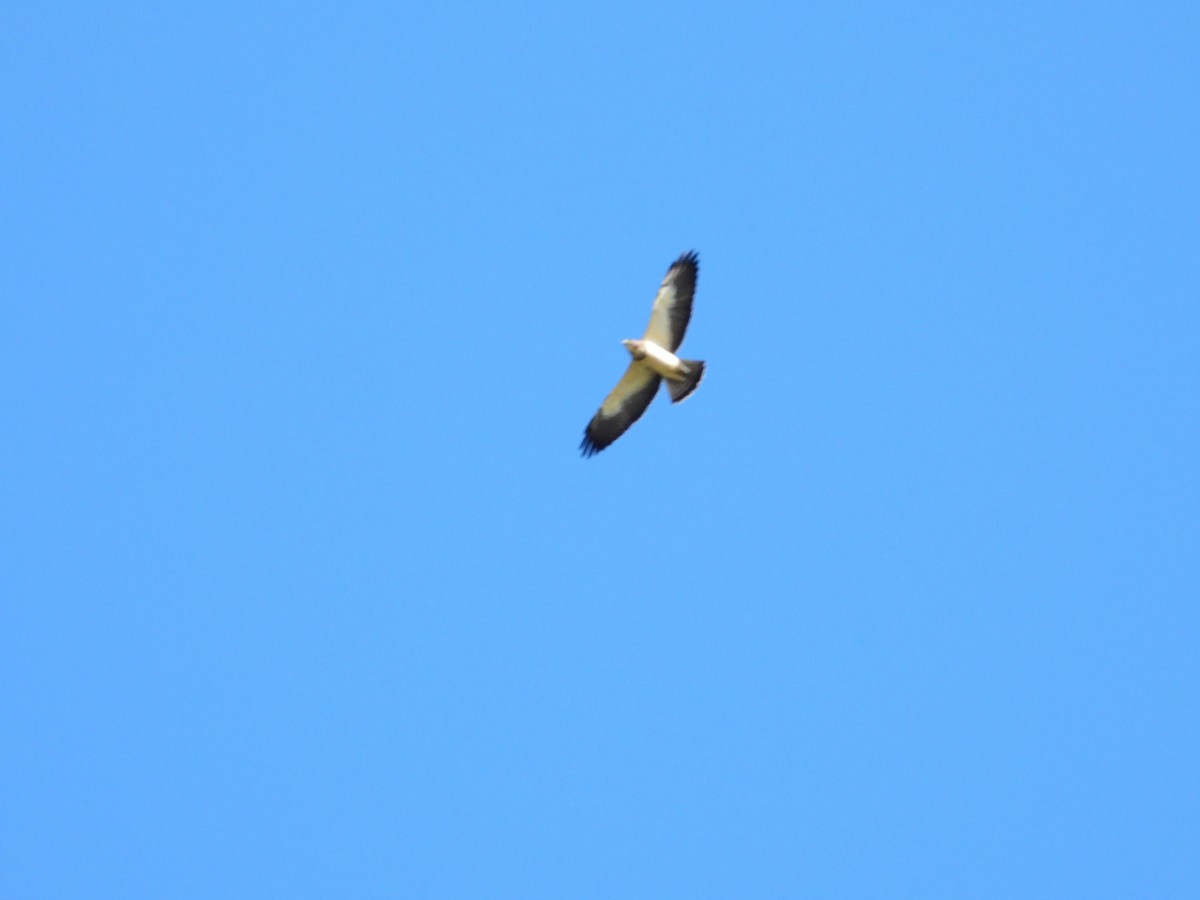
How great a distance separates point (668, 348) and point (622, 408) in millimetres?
1012

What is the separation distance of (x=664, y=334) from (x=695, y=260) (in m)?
0.96

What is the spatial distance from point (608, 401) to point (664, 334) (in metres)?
1.16

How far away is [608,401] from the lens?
2139 cm

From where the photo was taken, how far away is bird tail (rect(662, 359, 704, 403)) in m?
20.7

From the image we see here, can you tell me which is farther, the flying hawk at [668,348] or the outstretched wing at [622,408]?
the outstretched wing at [622,408]

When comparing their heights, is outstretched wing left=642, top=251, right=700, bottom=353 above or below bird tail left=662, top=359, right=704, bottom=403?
above

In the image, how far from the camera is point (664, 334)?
20891mm

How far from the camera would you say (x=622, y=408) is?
2141 cm

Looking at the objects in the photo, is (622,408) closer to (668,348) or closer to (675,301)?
(668,348)

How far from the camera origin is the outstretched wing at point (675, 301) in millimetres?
20734

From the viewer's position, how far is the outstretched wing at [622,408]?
21.1 m

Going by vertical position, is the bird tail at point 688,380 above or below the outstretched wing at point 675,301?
below

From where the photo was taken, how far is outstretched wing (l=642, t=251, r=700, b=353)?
2073cm

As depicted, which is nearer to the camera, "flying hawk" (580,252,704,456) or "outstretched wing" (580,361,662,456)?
"flying hawk" (580,252,704,456)
